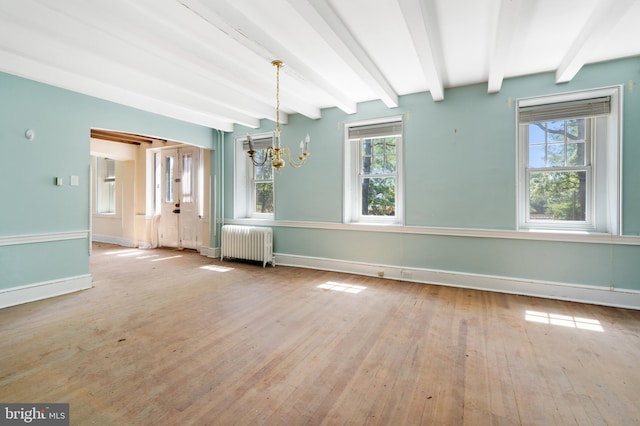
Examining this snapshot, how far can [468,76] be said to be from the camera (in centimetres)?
369

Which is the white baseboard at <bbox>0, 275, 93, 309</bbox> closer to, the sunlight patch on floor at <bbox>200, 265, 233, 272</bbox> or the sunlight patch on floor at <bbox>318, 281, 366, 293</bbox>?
the sunlight patch on floor at <bbox>200, 265, 233, 272</bbox>

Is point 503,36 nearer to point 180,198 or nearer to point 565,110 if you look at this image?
point 565,110

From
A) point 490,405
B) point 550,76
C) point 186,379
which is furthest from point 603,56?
point 186,379

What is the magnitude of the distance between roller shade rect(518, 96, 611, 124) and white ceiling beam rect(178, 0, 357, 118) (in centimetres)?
260

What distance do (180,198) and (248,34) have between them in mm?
5348

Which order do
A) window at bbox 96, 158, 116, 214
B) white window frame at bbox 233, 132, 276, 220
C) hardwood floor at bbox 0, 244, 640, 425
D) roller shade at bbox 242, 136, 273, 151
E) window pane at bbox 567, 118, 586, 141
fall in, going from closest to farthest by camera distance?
1. hardwood floor at bbox 0, 244, 640, 425
2. window pane at bbox 567, 118, 586, 141
3. roller shade at bbox 242, 136, 273, 151
4. white window frame at bbox 233, 132, 276, 220
5. window at bbox 96, 158, 116, 214

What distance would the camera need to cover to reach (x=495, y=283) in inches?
151

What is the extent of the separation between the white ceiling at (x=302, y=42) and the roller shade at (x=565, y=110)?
32 cm

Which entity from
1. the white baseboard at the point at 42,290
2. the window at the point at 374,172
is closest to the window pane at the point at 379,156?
the window at the point at 374,172

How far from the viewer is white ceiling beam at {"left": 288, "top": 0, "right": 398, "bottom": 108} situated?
2.20m

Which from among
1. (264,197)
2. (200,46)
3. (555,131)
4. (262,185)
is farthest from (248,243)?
(555,131)

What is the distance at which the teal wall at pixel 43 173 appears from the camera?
131 inches

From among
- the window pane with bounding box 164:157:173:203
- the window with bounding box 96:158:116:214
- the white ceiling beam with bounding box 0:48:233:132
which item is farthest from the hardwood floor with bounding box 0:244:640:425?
the window with bounding box 96:158:116:214

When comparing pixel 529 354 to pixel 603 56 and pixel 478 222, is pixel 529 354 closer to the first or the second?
pixel 478 222
